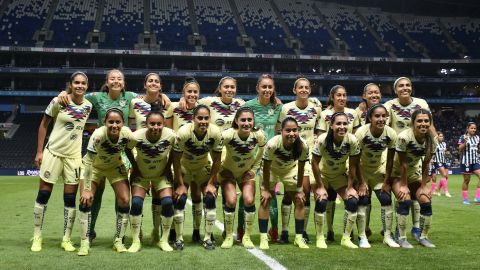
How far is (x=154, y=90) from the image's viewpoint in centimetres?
709

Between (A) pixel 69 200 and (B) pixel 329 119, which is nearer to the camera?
(A) pixel 69 200

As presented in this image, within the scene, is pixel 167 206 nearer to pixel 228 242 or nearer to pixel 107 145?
pixel 228 242

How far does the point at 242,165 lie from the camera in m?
6.73

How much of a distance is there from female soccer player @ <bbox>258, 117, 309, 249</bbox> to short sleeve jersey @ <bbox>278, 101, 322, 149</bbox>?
93 cm

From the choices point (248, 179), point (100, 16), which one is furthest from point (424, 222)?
point (100, 16)

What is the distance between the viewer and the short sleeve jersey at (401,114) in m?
7.34

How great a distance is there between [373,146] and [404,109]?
1070mm

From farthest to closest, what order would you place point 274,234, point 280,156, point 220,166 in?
point 274,234
point 220,166
point 280,156

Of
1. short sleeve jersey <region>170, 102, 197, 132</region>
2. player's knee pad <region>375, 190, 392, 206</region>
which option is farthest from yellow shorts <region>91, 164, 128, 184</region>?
player's knee pad <region>375, 190, 392, 206</region>

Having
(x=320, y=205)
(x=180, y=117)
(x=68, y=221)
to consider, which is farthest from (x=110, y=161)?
(x=320, y=205)

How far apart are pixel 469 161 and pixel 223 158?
31.3ft

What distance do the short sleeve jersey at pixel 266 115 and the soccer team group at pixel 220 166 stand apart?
0.83 feet

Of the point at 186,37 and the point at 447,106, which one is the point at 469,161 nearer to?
the point at 186,37

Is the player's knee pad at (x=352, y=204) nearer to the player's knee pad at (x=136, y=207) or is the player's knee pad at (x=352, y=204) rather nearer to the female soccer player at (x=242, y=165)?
the female soccer player at (x=242, y=165)
